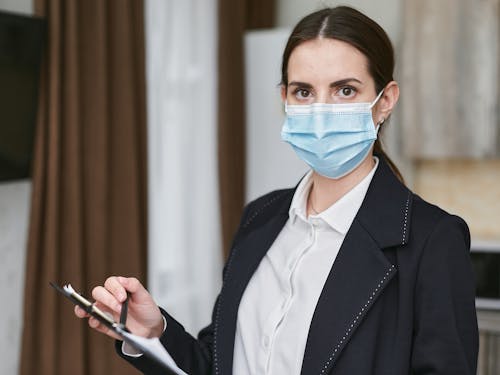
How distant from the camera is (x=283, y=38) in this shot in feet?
10.2

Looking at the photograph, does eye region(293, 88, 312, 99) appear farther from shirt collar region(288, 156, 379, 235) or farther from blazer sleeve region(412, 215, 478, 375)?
blazer sleeve region(412, 215, 478, 375)

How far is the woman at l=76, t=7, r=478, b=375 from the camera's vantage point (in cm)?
108

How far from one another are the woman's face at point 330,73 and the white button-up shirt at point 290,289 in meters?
0.17

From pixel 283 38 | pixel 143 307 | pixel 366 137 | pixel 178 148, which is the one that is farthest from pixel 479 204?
pixel 143 307

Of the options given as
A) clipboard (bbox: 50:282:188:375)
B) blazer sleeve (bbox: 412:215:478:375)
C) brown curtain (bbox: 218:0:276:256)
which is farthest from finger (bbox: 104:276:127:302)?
brown curtain (bbox: 218:0:276:256)

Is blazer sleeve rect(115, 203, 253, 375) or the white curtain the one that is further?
the white curtain

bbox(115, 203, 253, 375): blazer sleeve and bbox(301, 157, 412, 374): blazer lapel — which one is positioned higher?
bbox(301, 157, 412, 374): blazer lapel

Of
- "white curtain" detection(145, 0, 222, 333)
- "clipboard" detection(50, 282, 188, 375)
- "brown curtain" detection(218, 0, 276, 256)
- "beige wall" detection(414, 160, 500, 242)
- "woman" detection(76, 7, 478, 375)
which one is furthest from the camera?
"beige wall" detection(414, 160, 500, 242)

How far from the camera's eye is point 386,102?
1.29 metres

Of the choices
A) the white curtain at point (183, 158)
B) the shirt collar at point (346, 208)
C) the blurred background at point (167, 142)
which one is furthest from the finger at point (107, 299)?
the white curtain at point (183, 158)

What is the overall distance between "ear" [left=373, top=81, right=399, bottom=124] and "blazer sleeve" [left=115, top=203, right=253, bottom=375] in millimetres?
577

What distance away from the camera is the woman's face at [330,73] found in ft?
3.89

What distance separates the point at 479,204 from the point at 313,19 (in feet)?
7.75

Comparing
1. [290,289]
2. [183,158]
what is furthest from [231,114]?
[290,289]
